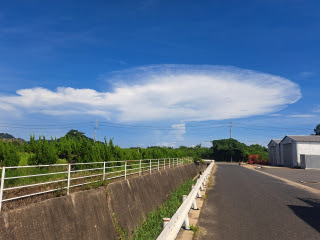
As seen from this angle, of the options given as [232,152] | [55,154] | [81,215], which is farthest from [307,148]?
[81,215]

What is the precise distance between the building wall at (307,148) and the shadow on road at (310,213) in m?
40.4

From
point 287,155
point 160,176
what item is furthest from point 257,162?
point 160,176

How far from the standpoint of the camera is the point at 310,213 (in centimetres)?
803

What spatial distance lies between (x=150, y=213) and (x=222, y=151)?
7875 cm

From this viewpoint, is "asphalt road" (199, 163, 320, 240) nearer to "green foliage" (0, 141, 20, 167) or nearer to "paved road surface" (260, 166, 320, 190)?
"green foliage" (0, 141, 20, 167)

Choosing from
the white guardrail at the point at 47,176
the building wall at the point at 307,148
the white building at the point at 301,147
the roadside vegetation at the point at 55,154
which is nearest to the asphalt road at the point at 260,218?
the white guardrail at the point at 47,176

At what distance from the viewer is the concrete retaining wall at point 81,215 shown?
3729mm

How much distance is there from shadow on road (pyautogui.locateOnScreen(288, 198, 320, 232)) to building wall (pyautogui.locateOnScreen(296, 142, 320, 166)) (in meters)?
40.4

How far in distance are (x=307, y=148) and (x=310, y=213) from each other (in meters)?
44.0

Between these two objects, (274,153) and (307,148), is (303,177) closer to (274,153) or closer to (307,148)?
(307,148)

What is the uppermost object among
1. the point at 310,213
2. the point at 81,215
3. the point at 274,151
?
the point at 81,215

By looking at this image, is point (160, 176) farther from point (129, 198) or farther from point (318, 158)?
point (318, 158)

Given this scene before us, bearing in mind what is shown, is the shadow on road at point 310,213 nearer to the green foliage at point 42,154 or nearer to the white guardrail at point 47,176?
the white guardrail at point 47,176

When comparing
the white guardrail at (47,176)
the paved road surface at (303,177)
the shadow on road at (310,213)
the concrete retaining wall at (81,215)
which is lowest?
the paved road surface at (303,177)
